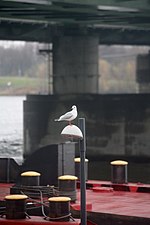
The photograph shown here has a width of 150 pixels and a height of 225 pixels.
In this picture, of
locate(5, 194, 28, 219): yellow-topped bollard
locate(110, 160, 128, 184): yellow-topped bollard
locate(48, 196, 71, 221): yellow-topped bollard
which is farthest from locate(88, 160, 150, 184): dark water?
locate(48, 196, 71, 221): yellow-topped bollard

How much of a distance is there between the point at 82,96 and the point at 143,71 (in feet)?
82.1

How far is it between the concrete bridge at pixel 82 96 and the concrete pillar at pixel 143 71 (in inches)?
618

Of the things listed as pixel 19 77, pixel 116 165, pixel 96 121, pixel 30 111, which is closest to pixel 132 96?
pixel 96 121

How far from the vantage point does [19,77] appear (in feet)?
457

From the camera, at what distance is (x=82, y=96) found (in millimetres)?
60656

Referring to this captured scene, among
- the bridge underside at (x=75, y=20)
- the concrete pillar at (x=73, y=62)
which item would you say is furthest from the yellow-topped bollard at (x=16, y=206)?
the concrete pillar at (x=73, y=62)

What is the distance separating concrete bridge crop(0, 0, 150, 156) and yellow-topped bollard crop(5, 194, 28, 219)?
34711mm

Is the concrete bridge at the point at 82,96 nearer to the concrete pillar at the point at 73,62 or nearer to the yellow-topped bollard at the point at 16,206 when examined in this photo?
the concrete pillar at the point at 73,62

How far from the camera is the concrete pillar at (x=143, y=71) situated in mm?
82438

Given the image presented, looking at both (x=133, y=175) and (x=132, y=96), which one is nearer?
(x=133, y=175)

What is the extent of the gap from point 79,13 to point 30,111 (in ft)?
44.7

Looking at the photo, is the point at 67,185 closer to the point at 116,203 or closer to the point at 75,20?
the point at 116,203

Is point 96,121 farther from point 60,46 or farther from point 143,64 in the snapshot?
point 143,64

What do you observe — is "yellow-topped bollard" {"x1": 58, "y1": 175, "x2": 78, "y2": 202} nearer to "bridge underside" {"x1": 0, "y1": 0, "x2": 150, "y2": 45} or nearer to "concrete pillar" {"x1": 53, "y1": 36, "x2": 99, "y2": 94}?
"bridge underside" {"x1": 0, "y1": 0, "x2": 150, "y2": 45}
